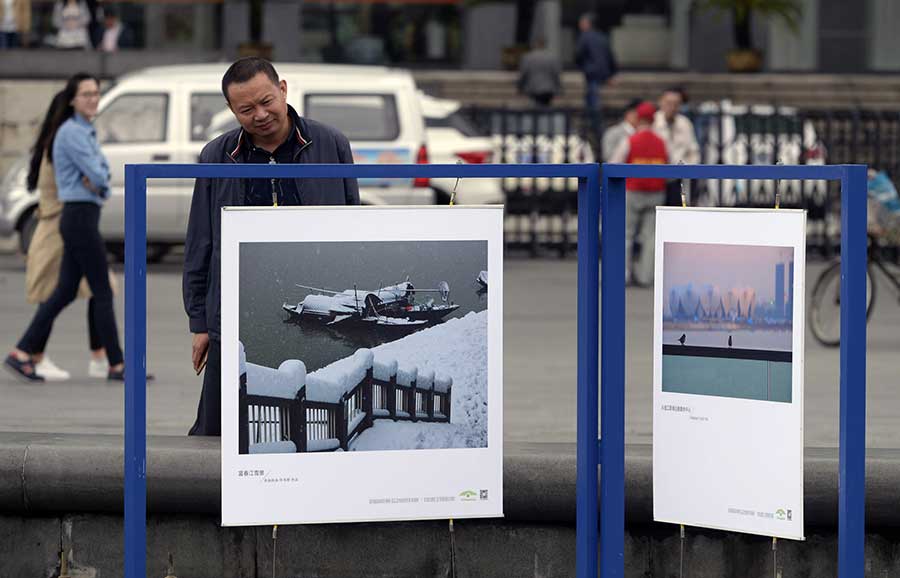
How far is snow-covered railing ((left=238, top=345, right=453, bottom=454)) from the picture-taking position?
176 inches

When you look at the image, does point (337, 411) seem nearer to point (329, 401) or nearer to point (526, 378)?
point (329, 401)

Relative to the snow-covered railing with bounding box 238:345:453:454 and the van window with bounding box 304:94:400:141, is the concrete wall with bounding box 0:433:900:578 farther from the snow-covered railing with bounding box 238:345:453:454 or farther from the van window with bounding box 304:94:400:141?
the van window with bounding box 304:94:400:141

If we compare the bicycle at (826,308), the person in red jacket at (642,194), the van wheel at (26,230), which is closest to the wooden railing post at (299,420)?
the bicycle at (826,308)

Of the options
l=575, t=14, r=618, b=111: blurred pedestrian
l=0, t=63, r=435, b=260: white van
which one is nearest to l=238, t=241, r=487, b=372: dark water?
l=0, t=63, r=435, b=260: white van

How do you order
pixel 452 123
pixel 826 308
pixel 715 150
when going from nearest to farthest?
pixel 826 308, pixel 452 123, pixel 715 150

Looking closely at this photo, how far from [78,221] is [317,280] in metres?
4.98

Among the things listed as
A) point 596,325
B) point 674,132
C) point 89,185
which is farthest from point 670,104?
point 596,325

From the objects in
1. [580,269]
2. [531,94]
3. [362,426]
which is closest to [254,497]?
[362,426]

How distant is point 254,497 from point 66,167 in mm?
5025

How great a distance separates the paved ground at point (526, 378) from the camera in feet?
25.5

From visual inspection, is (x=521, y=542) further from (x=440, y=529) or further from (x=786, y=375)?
(x=786, y=375)

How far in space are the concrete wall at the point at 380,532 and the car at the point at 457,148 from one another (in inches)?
405

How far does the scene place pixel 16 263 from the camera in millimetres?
16984

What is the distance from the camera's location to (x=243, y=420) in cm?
446
